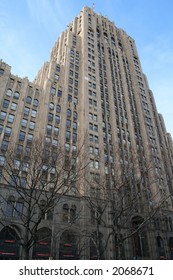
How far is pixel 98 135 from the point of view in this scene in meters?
46.6

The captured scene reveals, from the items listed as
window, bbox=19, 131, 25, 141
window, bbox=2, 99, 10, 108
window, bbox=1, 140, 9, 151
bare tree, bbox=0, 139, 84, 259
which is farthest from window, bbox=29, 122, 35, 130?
bare tree, bbox=0, 139, 84, 259

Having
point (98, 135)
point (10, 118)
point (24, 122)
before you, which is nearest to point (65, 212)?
point (98, 135)

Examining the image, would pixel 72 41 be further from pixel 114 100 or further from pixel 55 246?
pixel 55 246

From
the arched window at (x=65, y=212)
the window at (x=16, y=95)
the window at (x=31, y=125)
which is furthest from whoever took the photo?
the window at (x=16, y=95)

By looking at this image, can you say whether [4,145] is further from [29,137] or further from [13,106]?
[13,106]

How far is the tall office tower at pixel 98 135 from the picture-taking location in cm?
3005

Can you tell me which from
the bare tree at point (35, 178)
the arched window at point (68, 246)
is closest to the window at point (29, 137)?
the bare tree at point (35, 178)

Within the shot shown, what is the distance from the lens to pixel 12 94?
43531 mm

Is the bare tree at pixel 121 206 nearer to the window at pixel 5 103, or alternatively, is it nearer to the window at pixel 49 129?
the window at pixel 49 129

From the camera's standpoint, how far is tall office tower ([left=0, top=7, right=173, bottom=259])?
30047 millimetres

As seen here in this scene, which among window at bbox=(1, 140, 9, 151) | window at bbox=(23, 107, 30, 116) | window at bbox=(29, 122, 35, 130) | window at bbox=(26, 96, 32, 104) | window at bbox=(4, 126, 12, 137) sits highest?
window at bbox=(26, 96, 32, 104)

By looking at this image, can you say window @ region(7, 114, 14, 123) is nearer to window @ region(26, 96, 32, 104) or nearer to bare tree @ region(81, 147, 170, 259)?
window @ region(26, 96, 32, 104)

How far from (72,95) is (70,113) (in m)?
6.44

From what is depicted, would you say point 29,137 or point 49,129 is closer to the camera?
point 29,137
